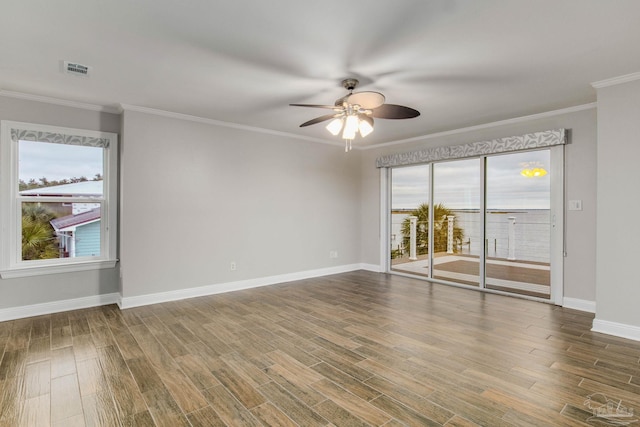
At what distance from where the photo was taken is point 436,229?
573cm

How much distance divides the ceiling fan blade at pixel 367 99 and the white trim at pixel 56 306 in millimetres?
3891

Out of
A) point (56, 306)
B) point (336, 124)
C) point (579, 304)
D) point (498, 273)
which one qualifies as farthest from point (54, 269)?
point (579, 304)

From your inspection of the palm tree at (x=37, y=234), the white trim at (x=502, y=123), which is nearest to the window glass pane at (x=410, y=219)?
the white trim at (x=502, y=123)

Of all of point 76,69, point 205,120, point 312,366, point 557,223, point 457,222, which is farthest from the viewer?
point 457,222

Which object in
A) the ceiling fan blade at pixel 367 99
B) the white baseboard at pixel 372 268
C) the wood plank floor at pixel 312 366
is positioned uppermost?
the ceiling fan blade at pixel 367 99

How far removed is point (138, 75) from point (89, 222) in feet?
7.19

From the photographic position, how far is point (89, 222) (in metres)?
4.28

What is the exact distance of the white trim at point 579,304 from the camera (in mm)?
4004

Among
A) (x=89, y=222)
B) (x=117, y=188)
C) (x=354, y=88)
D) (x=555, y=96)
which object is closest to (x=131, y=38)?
(x=354, y=88)

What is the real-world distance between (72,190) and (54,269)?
0.99 metres

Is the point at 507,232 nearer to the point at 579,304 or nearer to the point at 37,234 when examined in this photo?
the point at 579,304

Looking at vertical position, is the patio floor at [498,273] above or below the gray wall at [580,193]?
below

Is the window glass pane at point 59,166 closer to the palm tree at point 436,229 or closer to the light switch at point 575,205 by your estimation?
the palm tree at point 436,229

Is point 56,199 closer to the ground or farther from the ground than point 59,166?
closer to the ground
